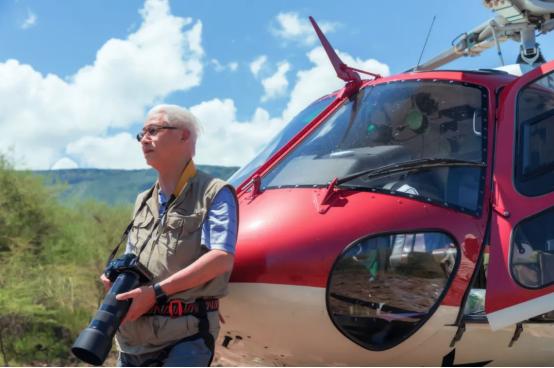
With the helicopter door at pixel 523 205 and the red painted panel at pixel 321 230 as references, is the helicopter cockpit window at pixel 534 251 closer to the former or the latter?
the helicopter door at pixel 523 205

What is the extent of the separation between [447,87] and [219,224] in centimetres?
181

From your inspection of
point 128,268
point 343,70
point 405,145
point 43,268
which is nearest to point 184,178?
point 128,268

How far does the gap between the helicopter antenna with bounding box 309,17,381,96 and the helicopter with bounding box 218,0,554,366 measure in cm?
36

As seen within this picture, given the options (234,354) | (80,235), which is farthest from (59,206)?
(234,354)

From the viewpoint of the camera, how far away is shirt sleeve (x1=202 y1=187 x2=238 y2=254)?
7.93ft

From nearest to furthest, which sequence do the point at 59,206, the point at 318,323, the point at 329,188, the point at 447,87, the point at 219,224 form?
the point at 219,224 → the point at 318,323 → the point at 329,188 → the point at 447,87 → the point at 59,206

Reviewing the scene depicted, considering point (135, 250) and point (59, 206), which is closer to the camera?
point (135, 250)

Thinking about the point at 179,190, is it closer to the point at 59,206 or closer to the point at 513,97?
the point at 513,97

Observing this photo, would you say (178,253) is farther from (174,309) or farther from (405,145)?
(405,145)

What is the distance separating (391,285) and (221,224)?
101 cm

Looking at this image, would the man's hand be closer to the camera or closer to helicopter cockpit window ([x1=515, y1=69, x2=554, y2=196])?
the camera

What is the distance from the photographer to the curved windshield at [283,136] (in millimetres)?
3883

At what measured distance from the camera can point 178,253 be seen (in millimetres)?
2459

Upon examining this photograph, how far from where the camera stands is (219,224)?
2441mm
